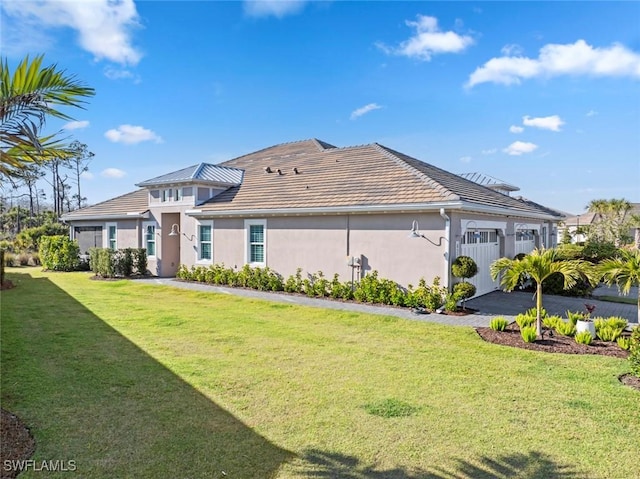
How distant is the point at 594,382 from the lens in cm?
646

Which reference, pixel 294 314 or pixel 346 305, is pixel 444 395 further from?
pixel 346 305

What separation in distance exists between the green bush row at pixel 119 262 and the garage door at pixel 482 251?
16.7 meters

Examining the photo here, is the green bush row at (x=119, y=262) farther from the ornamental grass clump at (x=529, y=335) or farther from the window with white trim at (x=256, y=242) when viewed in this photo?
the ornamental grass clump at (x=529, y=335)

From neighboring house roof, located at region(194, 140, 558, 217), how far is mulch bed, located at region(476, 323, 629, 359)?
415cm

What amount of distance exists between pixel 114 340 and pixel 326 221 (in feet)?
27.8

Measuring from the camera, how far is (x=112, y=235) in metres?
23.9

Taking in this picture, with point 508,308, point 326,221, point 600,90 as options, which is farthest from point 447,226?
point 600,90

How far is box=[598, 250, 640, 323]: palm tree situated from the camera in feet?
27.9

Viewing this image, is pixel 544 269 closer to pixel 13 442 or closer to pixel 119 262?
pixel 13 442

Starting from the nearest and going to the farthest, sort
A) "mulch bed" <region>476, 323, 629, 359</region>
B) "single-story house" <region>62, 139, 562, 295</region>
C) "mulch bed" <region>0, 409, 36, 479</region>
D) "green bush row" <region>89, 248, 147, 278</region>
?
"mulch bed" <region>0, 409, 36, 479</region>
"mulch bed" <region>476, 323, 629, 359</region>
"single-story house" <region>62, 139, 562, 295</region>
"green bush row" <region>89, 248, 147, 278</region>

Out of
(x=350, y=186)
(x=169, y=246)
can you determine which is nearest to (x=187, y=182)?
(x=169, y=246)

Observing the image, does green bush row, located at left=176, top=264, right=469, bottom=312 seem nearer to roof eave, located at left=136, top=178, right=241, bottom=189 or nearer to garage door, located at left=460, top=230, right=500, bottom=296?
garage door, located at left=460, top=230, right=500, bottom=296

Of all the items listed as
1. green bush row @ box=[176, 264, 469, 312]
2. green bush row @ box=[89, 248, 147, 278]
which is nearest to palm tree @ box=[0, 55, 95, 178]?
green bush row @ box=[176, 264, 469, 312]

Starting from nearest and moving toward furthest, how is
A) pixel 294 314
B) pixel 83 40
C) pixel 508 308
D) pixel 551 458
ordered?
1. pixel 551 458
2. pixel 83 40
3. pixel 294 314
4. pixel 508 308
